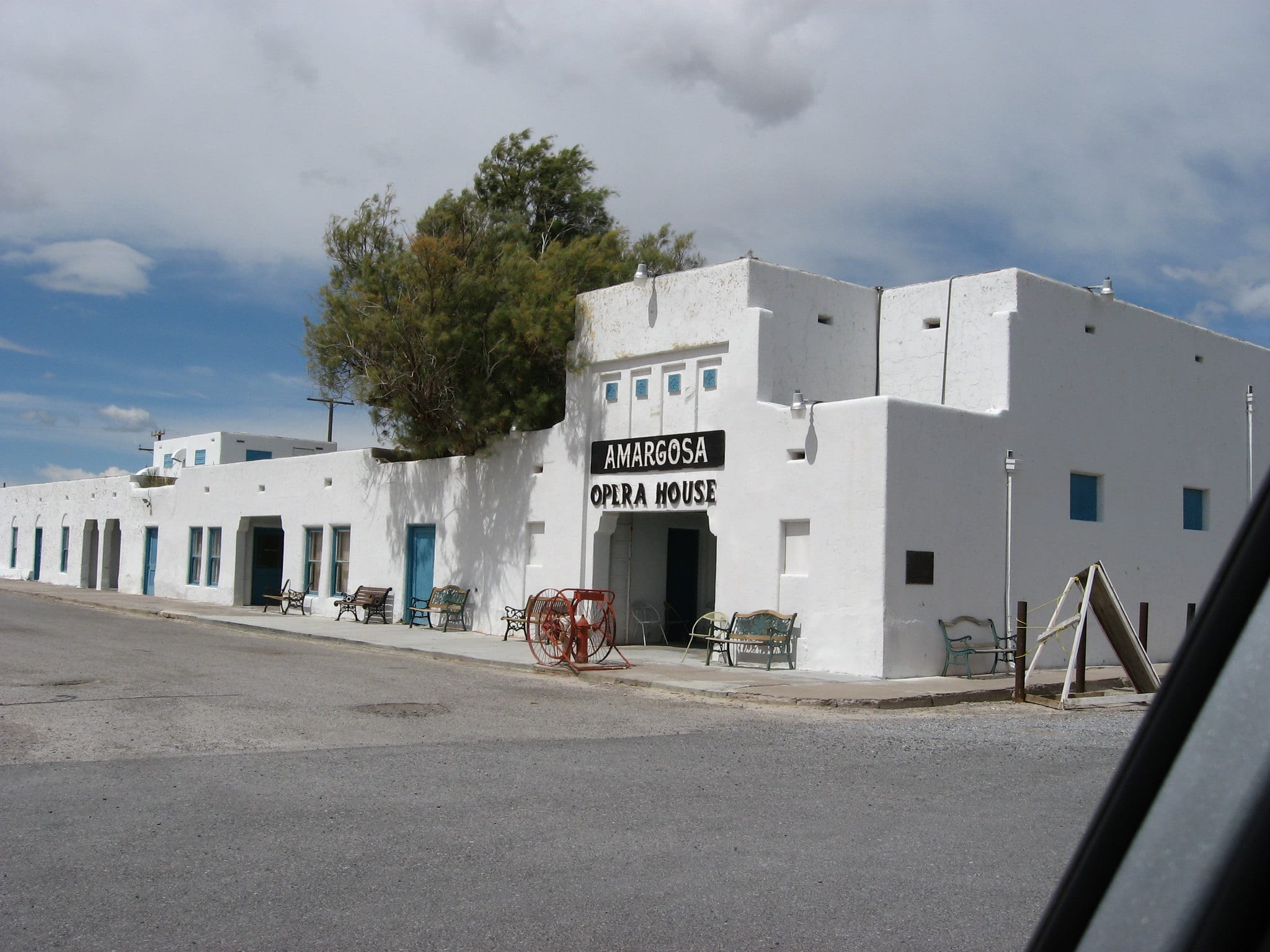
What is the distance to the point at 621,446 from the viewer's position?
21.3 metres

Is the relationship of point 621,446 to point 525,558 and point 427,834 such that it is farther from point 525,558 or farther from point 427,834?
point 427,834

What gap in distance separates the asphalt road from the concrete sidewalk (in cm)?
91

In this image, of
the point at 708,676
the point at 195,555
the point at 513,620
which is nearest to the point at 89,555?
the point at 195,555

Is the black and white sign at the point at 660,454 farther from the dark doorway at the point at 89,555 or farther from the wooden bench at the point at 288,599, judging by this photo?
the dark doorway at the point at 89,555

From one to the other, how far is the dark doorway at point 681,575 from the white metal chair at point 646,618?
385 millimetres

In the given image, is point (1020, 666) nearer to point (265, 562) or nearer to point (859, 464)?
point (859, 464)

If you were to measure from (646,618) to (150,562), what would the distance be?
23367 mm

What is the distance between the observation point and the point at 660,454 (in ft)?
67.6

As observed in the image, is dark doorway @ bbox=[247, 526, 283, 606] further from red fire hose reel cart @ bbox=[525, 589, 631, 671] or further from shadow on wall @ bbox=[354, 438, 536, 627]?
red fire hose reel cart @ bbox=[525, 589, 631, 671]

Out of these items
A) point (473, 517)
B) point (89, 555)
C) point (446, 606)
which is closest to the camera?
point (446, 606)

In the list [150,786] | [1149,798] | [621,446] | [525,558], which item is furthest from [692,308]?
[1149,798]

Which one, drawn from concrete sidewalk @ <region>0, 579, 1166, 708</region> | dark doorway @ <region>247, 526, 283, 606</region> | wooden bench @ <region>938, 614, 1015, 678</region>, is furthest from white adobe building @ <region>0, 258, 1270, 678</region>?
dark doorway @ <region>247, 526, 283, 606</region>

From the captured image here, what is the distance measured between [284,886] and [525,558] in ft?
57.7

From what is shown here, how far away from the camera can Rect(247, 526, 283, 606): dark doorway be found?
33.6m
